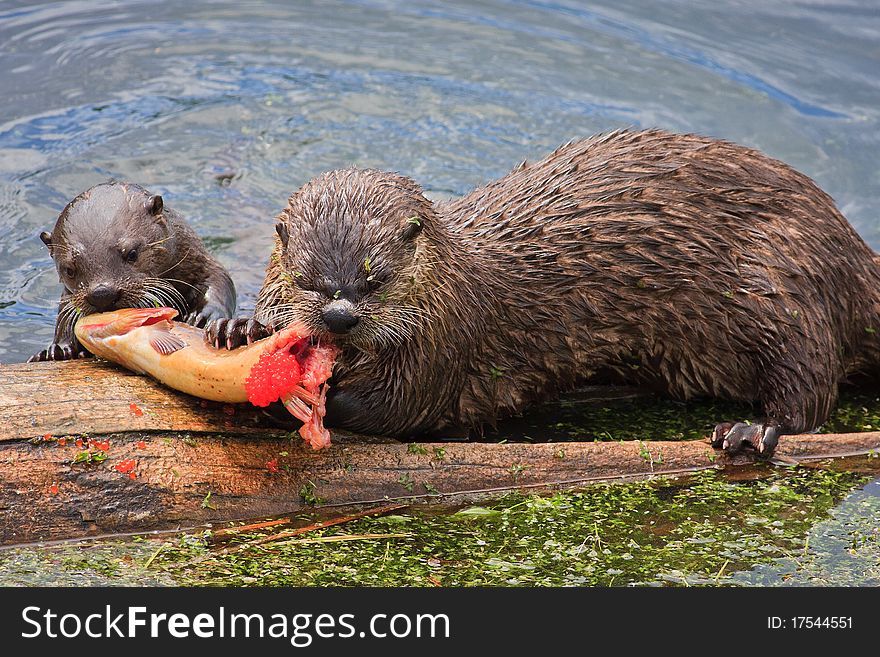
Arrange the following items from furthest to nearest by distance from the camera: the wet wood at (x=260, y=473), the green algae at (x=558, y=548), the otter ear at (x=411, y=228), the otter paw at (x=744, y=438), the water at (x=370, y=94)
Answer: the water at (x=370, y=94)
the otter paw at (x=744, y=438)
the otter ear at (x=411, y=228)
the wet wood at (x=260, y=473)
the green algae at (x=558, y=548)

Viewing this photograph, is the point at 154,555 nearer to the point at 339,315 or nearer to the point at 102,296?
the point at 339,315

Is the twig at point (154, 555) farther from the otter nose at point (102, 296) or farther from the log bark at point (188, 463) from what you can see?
the otter nose at point (102, 296)

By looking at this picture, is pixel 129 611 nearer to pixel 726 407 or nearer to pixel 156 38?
pixel 726 407

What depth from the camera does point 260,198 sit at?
24.7ft

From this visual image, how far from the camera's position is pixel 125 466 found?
393 cm

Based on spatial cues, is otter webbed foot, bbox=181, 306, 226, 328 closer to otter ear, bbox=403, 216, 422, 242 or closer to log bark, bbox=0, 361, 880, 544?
log bark, bbox=0, 361, 880, 544

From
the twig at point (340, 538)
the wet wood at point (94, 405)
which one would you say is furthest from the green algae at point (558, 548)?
the wet wood at point (94, 405)

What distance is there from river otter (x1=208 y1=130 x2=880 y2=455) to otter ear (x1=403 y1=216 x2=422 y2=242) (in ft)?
0.72

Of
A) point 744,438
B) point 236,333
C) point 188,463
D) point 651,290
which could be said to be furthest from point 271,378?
point 744,438

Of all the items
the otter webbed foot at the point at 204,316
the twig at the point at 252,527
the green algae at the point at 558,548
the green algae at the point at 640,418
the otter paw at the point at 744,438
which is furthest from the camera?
the green algae at the point at 640,418

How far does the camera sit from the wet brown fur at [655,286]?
4.79m

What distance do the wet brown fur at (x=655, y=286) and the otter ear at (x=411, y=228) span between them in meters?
0.29

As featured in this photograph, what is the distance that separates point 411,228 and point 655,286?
4.08ft

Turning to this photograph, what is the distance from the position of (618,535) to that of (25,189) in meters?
4.94
